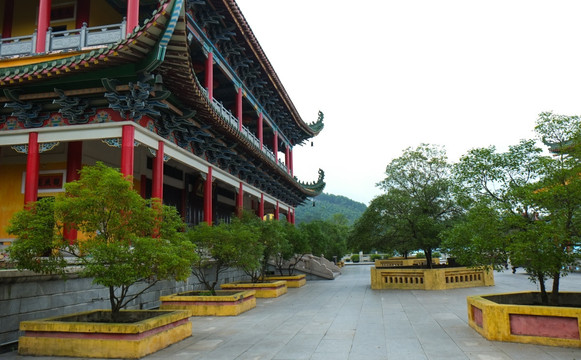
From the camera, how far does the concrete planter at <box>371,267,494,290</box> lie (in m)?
16.2

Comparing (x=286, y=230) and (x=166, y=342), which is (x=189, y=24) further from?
(x=166, y=342)

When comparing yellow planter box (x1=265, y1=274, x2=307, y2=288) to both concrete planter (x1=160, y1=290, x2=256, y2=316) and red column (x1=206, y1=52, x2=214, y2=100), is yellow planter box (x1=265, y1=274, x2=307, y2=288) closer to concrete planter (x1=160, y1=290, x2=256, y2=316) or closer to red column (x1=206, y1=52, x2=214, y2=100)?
concrete planter (x1=160, y1=290, x2=256, y2=316)

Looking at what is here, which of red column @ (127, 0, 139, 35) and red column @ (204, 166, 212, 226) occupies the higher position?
red column @ (127, 0, 139, 35)

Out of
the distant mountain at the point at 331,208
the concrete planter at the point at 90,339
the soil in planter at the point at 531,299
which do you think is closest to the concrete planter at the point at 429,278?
the soil in planter at the point at 531,299

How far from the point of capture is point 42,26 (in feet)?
39.0

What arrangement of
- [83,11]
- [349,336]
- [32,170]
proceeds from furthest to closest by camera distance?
1. [83,11]
2. [32,170]
3. [349,336]

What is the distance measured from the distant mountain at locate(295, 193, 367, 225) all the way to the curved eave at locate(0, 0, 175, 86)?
3489 inches

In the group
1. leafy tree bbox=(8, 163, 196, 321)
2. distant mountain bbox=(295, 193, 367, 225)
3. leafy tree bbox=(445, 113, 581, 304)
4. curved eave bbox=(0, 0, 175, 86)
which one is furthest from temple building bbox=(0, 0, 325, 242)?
distant mountain bbox=(295, 193, 367, 225)

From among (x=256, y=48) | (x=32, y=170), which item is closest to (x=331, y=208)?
(x=256, y=48)

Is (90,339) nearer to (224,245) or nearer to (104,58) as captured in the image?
(224,245)

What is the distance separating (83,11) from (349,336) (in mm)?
12544

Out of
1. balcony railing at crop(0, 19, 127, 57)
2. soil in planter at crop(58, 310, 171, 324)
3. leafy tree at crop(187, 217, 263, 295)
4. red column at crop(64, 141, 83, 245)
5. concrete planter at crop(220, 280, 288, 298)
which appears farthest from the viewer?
concrete planter at crop(220, 280, 288, 298)

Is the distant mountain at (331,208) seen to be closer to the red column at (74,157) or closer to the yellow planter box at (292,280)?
the yellow planter box at (292,280)

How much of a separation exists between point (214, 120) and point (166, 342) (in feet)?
25.9
